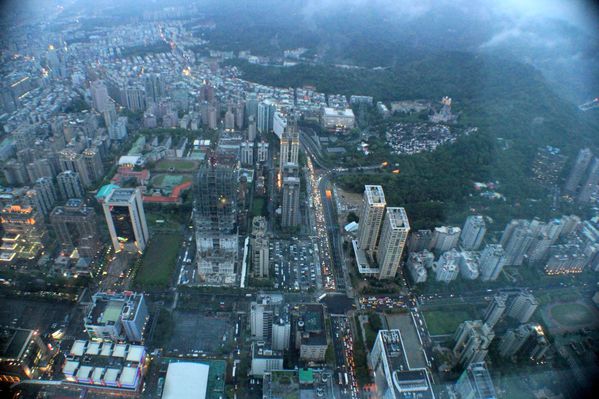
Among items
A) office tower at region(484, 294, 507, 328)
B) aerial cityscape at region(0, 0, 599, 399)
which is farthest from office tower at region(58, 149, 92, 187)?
office tower at region(484, 294, 507, 328)

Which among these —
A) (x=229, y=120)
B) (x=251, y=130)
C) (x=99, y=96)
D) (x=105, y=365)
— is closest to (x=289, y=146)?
(x=251, y=130)

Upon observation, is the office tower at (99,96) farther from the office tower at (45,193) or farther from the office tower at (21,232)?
the office tower at (21,232)

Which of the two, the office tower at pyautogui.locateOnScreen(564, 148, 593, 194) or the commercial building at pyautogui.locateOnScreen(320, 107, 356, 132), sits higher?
the office tower at pyautogui.locateOnScreen(564, 148, 593, 194)

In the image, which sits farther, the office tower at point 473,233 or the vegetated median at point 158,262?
the office tower at point 473,233

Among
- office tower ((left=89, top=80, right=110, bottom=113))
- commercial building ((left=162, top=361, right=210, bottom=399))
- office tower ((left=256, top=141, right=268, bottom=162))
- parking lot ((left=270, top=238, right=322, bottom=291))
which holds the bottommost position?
parking lot ((left=270, top=238, right=322, bottom=291))

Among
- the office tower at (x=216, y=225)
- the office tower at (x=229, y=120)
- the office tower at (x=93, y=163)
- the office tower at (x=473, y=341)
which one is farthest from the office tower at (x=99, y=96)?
the office tower at (x=473, y=341)

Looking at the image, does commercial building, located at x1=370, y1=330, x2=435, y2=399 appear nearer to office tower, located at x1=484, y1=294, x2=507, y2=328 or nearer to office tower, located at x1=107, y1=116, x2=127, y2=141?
office tower, located at x1=484, y1=294, x2=507, y2=328
